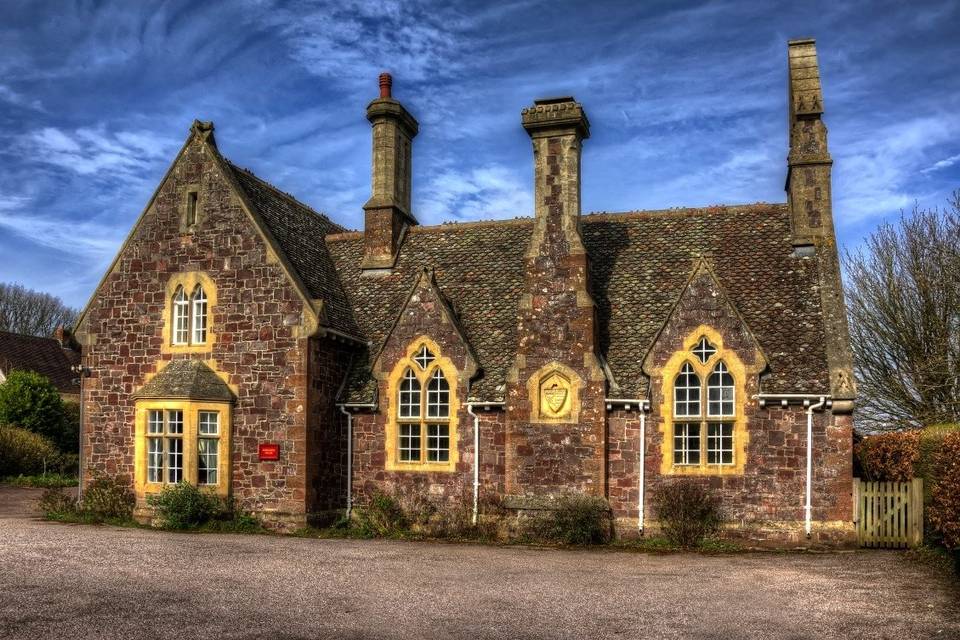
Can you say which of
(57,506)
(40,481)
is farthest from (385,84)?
(40,481)

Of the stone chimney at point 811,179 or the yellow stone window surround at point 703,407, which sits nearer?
the yellow stone window surround at point 703,407

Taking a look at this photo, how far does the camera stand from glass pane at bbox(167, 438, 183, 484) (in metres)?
21.0

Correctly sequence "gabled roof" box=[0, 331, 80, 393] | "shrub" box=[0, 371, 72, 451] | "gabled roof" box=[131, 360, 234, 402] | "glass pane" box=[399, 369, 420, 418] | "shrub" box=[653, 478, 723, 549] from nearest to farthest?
"shrub" box=[653, 478, 723, 549] → "gabled roof" box=[131, 360, 234, 402] → "glass pane" box=[399, 369, 420, 418] → "shrub" box=[0, 371, 72, 451] → "gabled roof" box=[0, 331, 80, 393]

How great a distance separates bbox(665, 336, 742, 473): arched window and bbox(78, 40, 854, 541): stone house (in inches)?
1.8

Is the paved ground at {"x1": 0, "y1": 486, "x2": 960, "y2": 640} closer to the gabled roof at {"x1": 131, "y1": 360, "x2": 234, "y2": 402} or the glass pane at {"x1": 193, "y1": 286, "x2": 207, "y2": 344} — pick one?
the gabled roof at {"x1": 131, "y1": 360, "x2": 234, "y2": 402}

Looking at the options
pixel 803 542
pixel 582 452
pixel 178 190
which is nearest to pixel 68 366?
pixel 178 190

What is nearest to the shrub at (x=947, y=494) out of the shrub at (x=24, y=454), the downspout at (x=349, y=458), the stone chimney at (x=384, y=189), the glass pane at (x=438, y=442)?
the glass pane at (x=438, y=442)

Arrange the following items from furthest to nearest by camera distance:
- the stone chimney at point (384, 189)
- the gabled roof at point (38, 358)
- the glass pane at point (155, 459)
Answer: the gabled roof at point (38, 358), the stone chimney at point (384, 189), the glass pane at point (155, 459)

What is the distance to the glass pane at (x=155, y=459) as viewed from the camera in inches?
833

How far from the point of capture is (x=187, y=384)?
68.7 feet

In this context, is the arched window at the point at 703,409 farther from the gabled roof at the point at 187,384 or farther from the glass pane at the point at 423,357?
the gabled roof at the point at 187,384

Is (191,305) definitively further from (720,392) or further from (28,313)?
(28,313)

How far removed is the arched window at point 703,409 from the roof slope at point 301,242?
27.2 feet

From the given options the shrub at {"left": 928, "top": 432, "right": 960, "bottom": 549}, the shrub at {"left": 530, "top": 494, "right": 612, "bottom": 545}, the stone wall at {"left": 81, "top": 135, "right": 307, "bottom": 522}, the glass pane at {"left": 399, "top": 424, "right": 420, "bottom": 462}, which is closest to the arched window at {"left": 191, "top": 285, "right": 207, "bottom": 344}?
the stone wall at {"left": 81, "top": 135, "right": 307, "bottom": 522}
